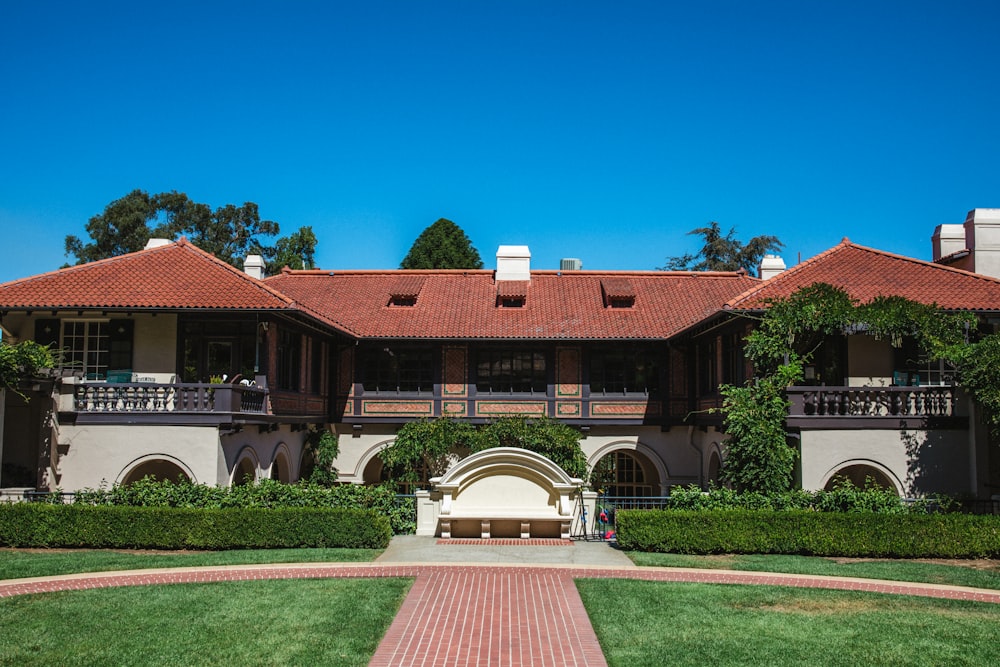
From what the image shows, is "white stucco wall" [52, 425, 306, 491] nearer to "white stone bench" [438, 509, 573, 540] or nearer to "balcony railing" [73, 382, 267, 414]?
"balcony railing" [73, 382, 267, 414]

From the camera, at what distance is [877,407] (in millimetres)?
19594

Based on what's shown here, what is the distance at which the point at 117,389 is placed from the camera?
1962cm

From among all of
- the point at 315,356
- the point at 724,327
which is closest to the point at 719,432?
the point at 724,327

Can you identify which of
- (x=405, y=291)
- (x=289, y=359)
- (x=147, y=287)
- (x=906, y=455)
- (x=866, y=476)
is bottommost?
(x=866, y=476)

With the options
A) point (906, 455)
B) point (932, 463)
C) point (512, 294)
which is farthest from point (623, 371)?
point (932, 463)

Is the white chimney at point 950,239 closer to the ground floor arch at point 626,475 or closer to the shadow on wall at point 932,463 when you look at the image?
the shadow on wall at point 932,463

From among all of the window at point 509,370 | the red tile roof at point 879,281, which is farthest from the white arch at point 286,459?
the red tile roof at point 879,281

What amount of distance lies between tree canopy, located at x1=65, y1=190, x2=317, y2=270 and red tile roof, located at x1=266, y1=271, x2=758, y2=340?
19.6 m

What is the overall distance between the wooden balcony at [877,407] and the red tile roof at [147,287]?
11.8 m

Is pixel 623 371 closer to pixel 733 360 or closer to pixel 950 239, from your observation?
pixel 733 360

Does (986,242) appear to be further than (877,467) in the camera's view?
Yes

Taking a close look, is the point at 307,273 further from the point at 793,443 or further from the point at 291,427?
the point at 793,443

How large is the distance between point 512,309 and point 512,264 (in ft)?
9.35

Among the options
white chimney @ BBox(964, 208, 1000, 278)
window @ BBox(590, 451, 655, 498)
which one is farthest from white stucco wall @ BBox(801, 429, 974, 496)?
window @ BBox(590, 451, 655, 498)
